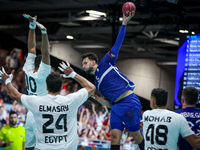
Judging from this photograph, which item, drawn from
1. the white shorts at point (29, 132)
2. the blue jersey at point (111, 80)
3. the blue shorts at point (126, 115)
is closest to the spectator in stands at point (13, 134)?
the white shorts at point (29, 132)

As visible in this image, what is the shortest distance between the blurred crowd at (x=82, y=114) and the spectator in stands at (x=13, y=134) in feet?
7.35

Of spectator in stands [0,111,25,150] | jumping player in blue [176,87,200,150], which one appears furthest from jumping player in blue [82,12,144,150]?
spectator in stands [0,111,25,150]

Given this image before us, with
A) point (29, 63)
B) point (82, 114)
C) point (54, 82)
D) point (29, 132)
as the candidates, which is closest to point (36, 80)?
point (29, 63)

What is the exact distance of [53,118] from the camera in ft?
12.4

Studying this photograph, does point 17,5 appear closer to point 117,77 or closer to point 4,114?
point 4,114

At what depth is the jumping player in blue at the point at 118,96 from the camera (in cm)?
486

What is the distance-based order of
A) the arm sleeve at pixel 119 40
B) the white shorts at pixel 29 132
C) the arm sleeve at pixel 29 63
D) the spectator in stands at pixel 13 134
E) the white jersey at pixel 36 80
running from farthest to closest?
the spectator in stands at pixel 13 134 → the arm sleeve at pixel 29 63 → the white shorts at pixel 29 132 → the white jersey at pixel 36 80 → the arm sleeve at pixel 119 40

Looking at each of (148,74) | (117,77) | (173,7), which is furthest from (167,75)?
(117,77)

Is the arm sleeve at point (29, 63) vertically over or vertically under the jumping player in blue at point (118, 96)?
over

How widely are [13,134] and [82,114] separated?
4.95 meters

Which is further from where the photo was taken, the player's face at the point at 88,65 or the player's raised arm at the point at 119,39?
the player's face at the point at 88,65

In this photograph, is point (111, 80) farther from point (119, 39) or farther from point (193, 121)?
point (193, 121)

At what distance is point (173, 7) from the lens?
1009 centimetres

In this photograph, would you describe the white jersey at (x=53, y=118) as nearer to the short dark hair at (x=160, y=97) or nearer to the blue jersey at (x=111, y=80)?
the short dark hair at (x=160, y=97)
